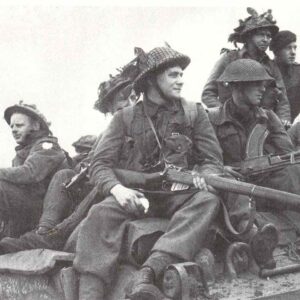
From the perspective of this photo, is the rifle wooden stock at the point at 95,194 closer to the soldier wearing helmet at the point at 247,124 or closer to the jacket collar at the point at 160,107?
the jacket collar at the point at 160,107

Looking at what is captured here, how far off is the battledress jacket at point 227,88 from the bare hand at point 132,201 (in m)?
2.66

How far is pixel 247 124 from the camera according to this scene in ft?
21.4

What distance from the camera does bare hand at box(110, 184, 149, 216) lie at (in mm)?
5285

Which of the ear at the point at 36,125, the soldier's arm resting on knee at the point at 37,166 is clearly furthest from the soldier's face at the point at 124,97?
the soldier's arm resting on knee at the point at 37,166

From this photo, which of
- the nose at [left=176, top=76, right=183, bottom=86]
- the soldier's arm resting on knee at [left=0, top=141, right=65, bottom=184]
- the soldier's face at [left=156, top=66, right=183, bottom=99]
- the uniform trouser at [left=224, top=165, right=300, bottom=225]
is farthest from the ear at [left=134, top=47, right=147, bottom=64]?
the soldier's arm resting on knee at [left=0, top=141, right=65, bottom=184]

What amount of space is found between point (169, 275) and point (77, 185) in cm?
232

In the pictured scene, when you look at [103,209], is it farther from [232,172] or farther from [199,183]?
[232,172]

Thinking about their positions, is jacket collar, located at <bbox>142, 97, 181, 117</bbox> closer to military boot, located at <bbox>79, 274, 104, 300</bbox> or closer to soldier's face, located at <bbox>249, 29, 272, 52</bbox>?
military boot, located at <bbox>79, 274, 104, 300</bbox>

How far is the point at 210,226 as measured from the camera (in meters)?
5.23

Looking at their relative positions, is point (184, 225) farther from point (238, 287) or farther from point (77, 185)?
point (77, 185)

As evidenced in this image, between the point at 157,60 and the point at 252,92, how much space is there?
3.65ft

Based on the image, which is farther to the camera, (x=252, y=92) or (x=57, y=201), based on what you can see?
(x=57, y=201)

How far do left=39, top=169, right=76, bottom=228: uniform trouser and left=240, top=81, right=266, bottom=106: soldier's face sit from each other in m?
1.99

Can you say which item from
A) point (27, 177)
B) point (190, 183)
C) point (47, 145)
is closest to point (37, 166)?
point (27, 177)
